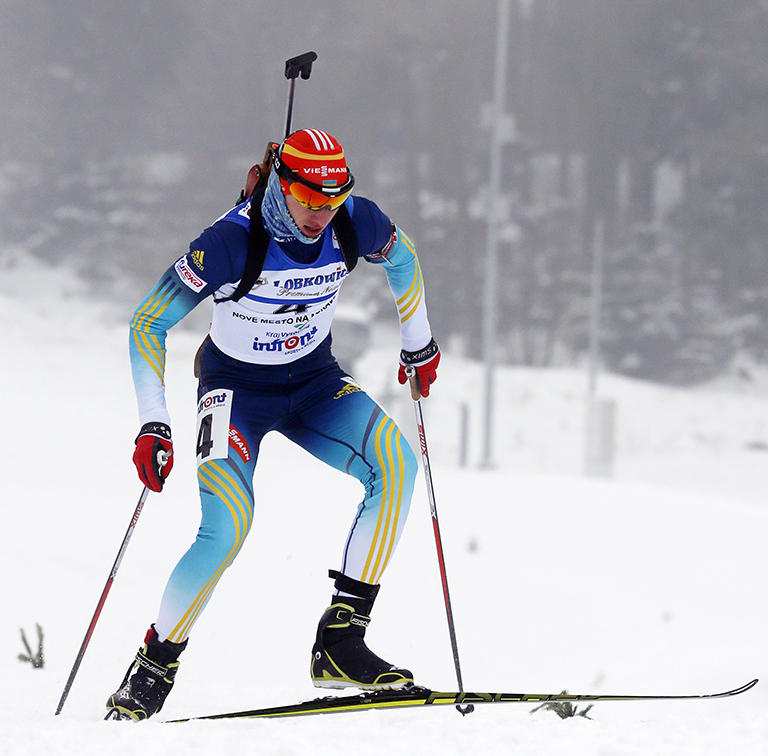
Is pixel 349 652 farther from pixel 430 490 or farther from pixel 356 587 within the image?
pixel 430 490

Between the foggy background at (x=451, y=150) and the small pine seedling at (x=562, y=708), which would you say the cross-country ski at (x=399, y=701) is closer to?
the small pine seedling at (x=562, y=708)

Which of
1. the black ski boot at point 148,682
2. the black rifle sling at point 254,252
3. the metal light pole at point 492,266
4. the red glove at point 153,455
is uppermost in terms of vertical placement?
the metal light pole at point 492,266

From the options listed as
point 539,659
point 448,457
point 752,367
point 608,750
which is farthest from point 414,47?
point 608,750

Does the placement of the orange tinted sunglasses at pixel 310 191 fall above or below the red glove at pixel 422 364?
above

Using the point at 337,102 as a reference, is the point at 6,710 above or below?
below

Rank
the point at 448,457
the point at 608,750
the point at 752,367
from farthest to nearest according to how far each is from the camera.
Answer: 1. the point at 752,367
2. the point at 448,457
3. the point at 608,750

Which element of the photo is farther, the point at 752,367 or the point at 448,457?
the point at 752,367

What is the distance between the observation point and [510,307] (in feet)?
145

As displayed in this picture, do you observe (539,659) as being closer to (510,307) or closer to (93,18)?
(510,307)

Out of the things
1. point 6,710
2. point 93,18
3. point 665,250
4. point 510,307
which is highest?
point 93,18

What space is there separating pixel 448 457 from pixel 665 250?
78.2 ft

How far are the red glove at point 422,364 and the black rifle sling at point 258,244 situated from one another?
70 cm

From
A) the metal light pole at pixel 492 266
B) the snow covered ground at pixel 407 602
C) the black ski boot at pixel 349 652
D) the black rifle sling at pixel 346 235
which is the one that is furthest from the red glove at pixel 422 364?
the metal light pole at pixel 492 266

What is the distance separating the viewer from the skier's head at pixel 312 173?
3721 millimetres
